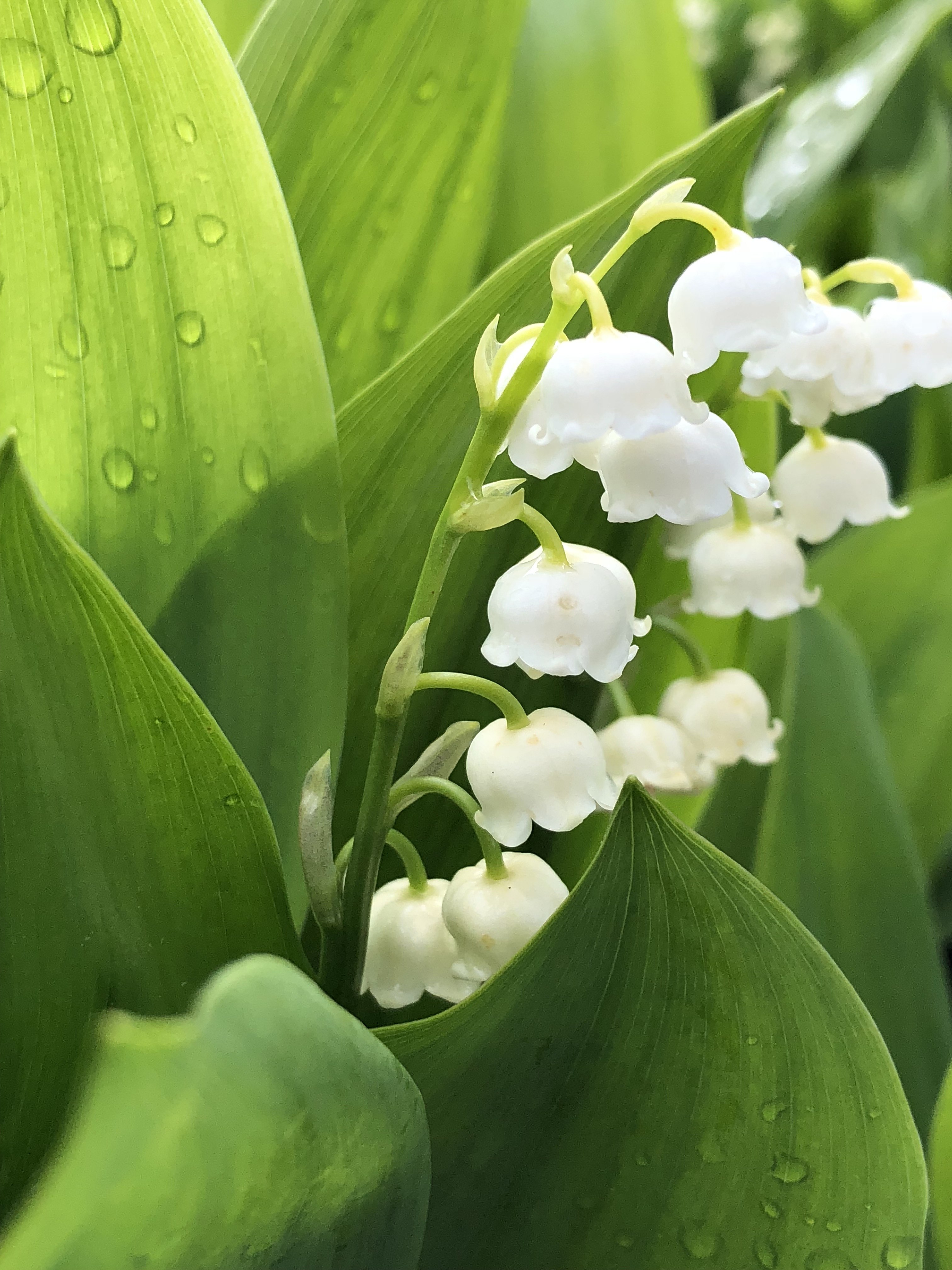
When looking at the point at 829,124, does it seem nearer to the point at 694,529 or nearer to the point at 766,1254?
the point at 694,529

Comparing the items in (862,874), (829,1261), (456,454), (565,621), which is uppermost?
(456,454)

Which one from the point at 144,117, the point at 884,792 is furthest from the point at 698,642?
the point at 144,117

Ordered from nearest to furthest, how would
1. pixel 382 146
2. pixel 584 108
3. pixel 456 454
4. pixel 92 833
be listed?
1. pixel 92 833
2. pixel 456 454
3. pixel 382 146
4. pixel 584 108

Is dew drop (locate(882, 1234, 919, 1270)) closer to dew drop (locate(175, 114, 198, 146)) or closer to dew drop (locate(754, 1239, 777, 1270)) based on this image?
dew drop (locate(754, 1239, 777, 1270))

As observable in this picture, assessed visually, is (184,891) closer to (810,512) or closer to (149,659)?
(149,659)

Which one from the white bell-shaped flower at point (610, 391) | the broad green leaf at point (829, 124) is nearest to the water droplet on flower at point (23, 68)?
the white bell-shaped flower at point (610, 391)

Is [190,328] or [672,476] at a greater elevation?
[190,328]

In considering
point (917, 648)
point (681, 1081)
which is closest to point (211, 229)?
point (681, 1081)
